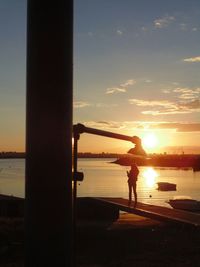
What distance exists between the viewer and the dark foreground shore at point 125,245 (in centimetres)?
1484

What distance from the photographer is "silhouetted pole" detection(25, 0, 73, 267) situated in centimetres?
243

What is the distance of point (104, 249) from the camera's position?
17.1 meters

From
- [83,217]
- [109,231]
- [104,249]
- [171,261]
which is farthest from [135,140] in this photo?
[83,217]

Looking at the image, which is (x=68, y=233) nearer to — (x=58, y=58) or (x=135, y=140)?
(x=58, y=58)

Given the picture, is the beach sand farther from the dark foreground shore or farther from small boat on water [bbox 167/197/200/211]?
small boat on water [bbox 167/197/200/211]

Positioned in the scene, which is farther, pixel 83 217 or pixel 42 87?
pixel 83 217

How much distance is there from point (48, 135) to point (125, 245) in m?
16.0

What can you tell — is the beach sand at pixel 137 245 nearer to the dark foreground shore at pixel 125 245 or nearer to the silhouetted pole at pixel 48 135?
the dark foreground shore at pixel 125 245

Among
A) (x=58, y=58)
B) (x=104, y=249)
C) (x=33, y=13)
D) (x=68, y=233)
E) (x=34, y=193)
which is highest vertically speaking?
Answer: (x=33, y=13)

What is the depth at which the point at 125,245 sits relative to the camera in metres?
17.7

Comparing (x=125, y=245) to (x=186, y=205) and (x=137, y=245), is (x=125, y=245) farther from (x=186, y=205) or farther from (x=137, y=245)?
(x=186, y=205)

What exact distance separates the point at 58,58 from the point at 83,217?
22.1 metres

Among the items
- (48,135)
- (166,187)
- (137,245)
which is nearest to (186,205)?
(137,245)

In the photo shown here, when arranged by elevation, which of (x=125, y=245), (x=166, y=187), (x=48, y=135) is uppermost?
(x=48, y=135)
